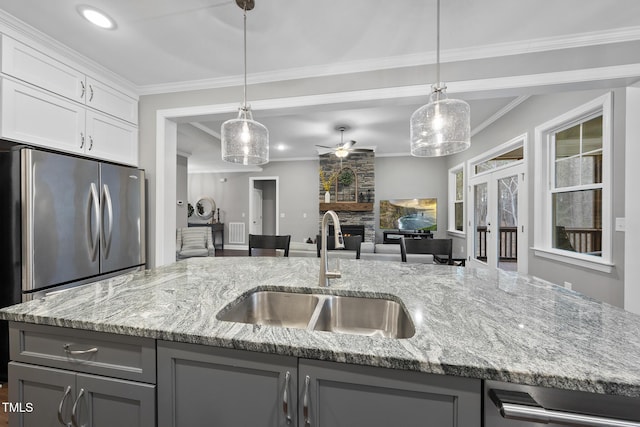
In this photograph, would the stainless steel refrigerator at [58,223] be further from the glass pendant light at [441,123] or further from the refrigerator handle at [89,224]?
the glass pendant light at [441,123]

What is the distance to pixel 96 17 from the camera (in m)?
1.87

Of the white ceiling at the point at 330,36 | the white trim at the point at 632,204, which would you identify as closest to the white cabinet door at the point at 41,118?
the white ceiling at the point at 330,36

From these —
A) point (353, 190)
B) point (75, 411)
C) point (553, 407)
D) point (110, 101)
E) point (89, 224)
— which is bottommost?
point (75, 411)

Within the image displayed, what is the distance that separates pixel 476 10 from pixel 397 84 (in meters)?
0.72

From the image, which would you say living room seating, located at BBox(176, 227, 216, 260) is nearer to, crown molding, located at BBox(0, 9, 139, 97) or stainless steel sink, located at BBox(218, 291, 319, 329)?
crown molding, located at BBox(0, 9, 139, 97)

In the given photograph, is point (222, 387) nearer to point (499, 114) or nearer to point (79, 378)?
point (79, 378)

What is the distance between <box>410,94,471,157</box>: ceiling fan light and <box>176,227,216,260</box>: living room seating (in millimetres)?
4944

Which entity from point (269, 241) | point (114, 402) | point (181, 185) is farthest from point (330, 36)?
point (181, 185)

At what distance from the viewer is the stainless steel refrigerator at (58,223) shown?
5.80 ft

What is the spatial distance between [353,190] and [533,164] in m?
3.65

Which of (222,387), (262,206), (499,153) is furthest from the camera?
(262,206)

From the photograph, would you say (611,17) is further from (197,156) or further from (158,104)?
(197,156)

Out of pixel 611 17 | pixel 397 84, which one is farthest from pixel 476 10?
pixel 611 17

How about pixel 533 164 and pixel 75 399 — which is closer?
pixel 75 399
